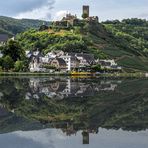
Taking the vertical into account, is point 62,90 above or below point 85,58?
below

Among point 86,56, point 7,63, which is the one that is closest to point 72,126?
point 7,63

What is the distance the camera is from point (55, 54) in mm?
175250

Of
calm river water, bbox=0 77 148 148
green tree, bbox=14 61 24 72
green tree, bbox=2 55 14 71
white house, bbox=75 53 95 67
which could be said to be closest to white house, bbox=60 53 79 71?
white house, bbox=75 53 95 67

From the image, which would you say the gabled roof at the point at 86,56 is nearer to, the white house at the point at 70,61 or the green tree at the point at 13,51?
the white house at the point at 70,61

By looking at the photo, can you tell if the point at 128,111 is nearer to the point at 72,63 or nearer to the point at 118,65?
the point at 72,63

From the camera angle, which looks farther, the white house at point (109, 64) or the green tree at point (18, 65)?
the white house at point (109, 64)

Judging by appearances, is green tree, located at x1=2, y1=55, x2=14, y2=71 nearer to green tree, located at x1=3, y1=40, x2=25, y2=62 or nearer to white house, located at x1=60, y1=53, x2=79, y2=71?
green tree, located at x1=3, y1=40, x2=25, y2=62

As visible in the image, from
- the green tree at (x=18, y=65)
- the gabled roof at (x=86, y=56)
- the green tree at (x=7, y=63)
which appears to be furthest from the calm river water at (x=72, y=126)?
the gabled roof at (x=86, y=56)

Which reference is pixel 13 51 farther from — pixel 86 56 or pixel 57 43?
pixel 57 43

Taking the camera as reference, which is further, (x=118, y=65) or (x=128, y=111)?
(x=118, y=65)

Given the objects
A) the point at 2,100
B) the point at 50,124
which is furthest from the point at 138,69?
the point at 50,124

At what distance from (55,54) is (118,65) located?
94.7 feet

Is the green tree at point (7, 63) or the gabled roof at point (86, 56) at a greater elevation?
the gabled roof at point (86, 56)

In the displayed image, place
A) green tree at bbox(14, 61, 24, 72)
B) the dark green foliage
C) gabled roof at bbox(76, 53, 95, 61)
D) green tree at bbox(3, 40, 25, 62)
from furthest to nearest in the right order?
the dark green foliage
gabled roof at bbox(76, 53, 95, 61)
green tree at bbox(3, 40, 25, 62)
green tree at bbox(14, 61, 24, 72)
